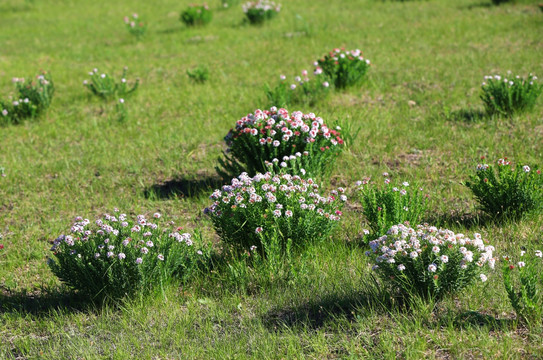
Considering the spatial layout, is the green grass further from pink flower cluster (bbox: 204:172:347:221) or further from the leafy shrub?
pink flower cluster (bbox: 204:172:347:221)

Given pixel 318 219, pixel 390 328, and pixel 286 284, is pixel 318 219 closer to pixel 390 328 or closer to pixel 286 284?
pixel 286 284

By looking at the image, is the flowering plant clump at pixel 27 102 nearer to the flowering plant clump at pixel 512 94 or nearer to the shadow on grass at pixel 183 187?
the shadow on grass at pixel 183 187

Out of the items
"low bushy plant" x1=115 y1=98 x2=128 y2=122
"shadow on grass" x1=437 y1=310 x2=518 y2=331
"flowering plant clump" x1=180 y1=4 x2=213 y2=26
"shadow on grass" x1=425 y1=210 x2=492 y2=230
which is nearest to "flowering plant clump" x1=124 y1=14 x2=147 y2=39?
"flowering plant clump" x1=180 y1=4 x2=213 y2=26

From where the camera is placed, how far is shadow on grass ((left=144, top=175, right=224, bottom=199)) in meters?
6.04

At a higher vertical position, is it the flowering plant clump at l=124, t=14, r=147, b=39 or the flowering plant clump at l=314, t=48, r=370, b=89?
the flowering plant clump at l=124, t=14, r=147, b=39

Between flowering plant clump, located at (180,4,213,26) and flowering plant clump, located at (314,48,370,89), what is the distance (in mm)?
6784

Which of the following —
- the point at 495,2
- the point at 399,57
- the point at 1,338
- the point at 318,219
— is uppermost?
the point at 495,2

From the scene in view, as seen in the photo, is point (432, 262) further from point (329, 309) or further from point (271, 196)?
point (271, 196)

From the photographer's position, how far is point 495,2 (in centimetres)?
1476

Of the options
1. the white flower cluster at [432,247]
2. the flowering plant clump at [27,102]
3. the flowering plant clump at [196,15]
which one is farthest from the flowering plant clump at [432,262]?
the flowering plant clump at [196,15]

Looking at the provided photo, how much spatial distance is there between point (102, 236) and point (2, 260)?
149 centimetres

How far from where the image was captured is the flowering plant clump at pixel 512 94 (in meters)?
7.12

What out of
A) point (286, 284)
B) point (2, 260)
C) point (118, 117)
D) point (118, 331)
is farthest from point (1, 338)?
point (118, 117)

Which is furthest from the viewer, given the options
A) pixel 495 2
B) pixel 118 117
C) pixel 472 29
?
pixel 495 2
